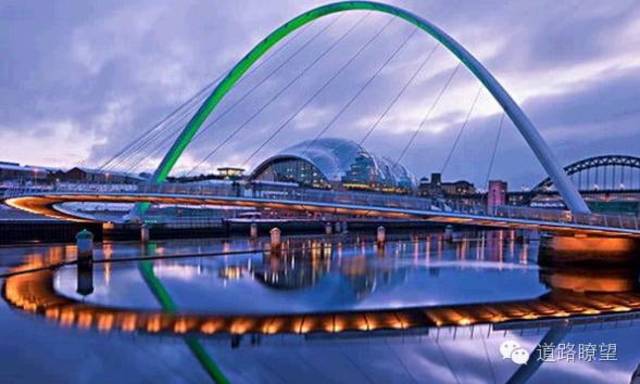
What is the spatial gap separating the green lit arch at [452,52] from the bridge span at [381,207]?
5.17 feet

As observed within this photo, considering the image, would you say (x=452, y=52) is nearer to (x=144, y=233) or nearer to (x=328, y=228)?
(x=144, y=233)

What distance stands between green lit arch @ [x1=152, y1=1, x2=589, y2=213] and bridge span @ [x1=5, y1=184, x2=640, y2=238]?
1.57 meters

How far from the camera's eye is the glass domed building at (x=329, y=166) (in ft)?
283

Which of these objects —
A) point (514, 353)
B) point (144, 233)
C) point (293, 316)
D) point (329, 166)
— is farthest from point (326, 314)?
point (329, 166)

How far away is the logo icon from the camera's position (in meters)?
11.9

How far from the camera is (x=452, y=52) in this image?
104 ft

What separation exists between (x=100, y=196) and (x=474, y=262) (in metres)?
21.1

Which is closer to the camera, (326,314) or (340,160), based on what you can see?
(326,314)

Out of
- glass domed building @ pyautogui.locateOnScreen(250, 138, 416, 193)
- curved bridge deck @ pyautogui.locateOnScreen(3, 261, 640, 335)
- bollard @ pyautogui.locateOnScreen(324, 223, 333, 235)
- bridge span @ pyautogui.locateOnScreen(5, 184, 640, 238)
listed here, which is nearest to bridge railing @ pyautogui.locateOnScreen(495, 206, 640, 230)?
bridge span @ pyautogui.locateOnScreen(5, 184, 640, 238)

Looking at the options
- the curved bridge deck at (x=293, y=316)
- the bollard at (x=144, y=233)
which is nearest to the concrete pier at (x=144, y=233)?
the bollard at (x=144, y=233)

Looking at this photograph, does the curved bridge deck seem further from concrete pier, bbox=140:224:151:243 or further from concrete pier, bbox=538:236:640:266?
concrete pier, bbox=140:224:151:243

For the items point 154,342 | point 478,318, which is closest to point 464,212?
point 478,318

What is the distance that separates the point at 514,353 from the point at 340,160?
76.6 metres

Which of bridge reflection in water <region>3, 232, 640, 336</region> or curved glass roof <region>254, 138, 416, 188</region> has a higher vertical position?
curved glass roof <region>254, 138, 416, 188</region>
